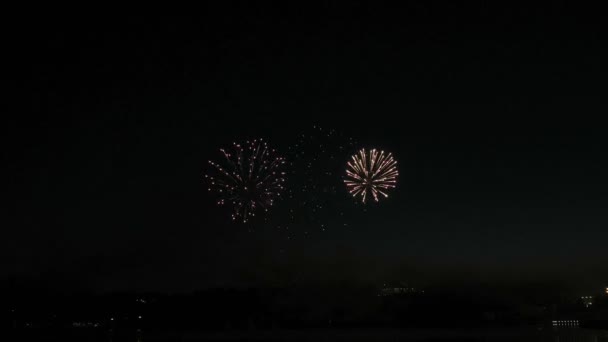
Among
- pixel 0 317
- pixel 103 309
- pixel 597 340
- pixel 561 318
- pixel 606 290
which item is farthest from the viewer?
pixel 103 309

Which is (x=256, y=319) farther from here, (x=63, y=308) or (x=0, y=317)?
(x=0, y=317)

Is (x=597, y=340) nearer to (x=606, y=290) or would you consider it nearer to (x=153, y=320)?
(x=606, y=290)

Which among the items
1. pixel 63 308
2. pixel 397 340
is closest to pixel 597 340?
pixel 397 340

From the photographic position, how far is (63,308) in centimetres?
18475

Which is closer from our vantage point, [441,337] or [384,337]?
[441,337]

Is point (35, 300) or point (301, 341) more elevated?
point (35, 300)

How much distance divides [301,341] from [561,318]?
3563 inches

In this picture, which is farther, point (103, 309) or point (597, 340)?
point (103, 309)

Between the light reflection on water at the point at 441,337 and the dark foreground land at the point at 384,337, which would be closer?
the light reflection on water at the point at 441,337

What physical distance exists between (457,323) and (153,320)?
78548 millimetres

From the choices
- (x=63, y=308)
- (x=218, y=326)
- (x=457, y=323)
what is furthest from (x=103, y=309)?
(x=457, y=323)

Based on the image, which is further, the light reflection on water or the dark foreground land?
the dark foreground land

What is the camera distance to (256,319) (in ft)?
650

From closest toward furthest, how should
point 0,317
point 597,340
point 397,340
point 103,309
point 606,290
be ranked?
point 597,340
point 397,340
point 606,290
point 0,317
point 103,309
